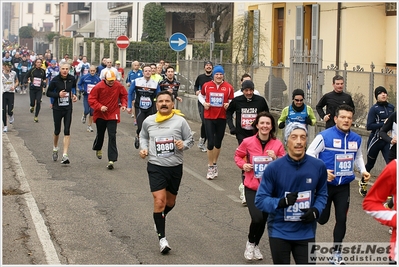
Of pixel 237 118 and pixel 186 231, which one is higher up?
pixel 237 118

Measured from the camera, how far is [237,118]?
475 inches

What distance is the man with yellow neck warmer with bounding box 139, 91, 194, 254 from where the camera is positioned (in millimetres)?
8867

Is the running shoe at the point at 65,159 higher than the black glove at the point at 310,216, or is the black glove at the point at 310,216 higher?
the black glove at the point at 310,216

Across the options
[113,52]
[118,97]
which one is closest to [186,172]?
[118,97]

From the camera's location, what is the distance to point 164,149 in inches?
351

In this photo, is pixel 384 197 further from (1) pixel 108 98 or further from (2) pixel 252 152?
(1) pixel 108 98

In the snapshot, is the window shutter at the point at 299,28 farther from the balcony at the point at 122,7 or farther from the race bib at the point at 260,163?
the balcony at the point at 122,7

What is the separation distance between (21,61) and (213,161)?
27.7 m

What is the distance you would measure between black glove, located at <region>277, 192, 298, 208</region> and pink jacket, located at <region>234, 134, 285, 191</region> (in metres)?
1.94

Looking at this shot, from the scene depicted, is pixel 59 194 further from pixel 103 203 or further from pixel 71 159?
pixel 71 159

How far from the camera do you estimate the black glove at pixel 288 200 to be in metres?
6.34

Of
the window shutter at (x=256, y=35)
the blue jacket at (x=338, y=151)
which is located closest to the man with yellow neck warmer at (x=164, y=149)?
the blue jacket at (x=338, y=151)

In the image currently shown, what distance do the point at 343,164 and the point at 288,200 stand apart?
2.10 m

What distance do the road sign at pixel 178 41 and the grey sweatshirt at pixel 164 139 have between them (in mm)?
17005
